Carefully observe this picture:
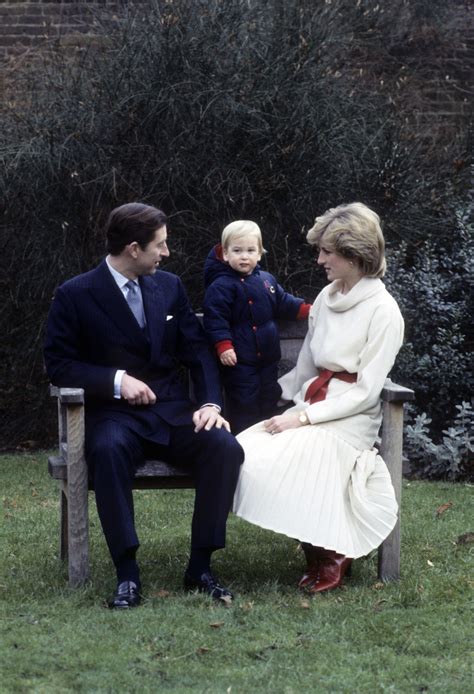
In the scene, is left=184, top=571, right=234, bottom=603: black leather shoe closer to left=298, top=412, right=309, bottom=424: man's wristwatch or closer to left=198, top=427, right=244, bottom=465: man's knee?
left=198, top=427, right=244, bottom=465: man's knee

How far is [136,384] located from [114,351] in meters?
0.23

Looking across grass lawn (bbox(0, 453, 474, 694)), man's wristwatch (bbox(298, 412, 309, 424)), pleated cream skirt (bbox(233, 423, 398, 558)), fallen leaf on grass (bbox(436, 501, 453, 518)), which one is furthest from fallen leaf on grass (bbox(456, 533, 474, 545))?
man's wristwatch (bbox(298, 412, 309, 424))

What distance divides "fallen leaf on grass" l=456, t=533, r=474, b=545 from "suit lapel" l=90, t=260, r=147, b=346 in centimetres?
201

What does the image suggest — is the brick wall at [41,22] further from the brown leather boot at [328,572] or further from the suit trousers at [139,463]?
the brown leather boot at [328,572]

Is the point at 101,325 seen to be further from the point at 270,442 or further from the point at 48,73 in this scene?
the point at 48,73

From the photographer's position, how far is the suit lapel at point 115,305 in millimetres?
5277

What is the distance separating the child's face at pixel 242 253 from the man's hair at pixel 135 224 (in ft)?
1.90

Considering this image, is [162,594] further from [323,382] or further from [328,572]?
[323,382]

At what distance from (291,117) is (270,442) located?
378 cm

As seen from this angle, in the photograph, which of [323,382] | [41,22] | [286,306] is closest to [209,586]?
[323,382]

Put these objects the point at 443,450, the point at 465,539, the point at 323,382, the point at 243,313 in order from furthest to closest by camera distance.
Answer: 1. the point at 443,450
2. the point at 465,539
3. the point at 243,313
4. the point at 323,382

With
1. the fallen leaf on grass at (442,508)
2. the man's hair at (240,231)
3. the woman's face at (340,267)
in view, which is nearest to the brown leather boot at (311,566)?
the woman's face at (340,267)

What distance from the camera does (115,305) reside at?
5277 mm

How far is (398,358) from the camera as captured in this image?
27.6 feet
